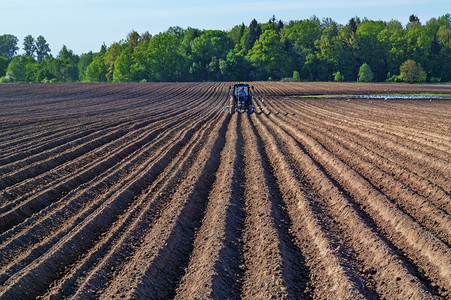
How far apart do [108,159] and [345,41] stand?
82613mm

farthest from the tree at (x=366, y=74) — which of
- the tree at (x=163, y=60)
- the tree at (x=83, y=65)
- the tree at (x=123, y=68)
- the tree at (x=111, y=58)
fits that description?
the tree at (x=83, y=65)

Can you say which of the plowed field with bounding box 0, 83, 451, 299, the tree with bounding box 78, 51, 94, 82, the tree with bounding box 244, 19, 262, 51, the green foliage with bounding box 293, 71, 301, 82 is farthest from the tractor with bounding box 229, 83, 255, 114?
the tree with bounding box 78, 51, 94, 82

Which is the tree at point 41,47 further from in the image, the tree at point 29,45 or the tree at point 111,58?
the tree at point 111,58

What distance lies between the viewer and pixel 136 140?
1619cm

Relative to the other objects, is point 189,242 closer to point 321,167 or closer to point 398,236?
point 398,236

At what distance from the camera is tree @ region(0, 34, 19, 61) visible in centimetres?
15888

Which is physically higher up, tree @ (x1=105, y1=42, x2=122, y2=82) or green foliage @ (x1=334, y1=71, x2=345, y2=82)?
tree @ (x1=105, y1=42, x2=122, y2=82)

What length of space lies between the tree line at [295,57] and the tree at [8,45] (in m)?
63.9

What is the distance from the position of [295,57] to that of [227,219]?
88.4 meters

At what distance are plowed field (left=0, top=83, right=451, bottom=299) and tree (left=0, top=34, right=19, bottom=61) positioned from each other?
16572cm

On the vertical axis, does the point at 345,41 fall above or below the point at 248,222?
above

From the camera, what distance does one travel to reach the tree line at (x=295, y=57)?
267 ft

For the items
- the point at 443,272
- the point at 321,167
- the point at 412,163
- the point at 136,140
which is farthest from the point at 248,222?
the point at 136,140

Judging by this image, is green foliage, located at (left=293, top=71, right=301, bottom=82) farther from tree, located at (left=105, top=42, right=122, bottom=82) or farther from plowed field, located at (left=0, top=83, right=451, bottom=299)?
plowed field, located at (left=0, top=83, right=451, bottom=299)
